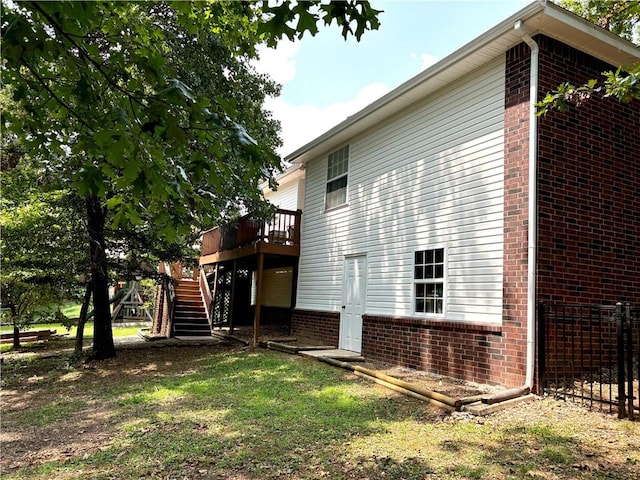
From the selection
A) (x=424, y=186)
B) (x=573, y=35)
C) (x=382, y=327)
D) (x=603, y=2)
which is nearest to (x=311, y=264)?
(x=382, y=327)

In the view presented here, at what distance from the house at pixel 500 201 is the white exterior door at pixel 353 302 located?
1.85 ft

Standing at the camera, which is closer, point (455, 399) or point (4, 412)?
point (455, 399)

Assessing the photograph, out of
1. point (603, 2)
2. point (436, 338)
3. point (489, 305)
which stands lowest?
point (436, 338)

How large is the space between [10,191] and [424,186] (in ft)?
31.7

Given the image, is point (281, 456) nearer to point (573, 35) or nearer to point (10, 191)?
point (573, 35)

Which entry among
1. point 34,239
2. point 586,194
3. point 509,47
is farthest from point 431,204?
point 34,239

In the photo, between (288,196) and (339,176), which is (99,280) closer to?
(339,176)

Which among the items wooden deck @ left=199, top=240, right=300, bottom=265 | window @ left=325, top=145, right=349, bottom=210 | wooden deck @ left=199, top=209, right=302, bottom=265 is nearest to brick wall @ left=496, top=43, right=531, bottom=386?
window @ left=325, top=145, right=349, bottom=210

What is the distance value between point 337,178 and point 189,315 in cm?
787

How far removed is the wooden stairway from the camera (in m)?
15.6

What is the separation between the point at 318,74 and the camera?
9.55m

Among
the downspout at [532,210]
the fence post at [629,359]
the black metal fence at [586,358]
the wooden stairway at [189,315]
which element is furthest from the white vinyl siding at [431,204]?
the wooden stairway at [189,315]

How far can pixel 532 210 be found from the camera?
666 centimetres

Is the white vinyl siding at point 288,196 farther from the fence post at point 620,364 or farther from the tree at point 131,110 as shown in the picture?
the tree at point 131,110
